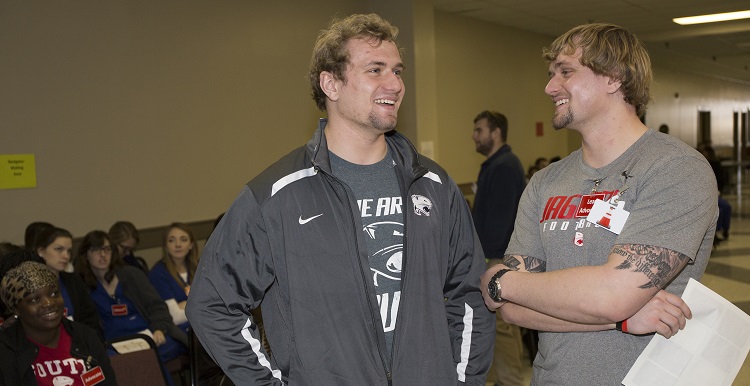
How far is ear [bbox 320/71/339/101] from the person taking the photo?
196 cm

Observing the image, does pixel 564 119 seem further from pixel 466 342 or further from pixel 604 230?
pixel 466 342

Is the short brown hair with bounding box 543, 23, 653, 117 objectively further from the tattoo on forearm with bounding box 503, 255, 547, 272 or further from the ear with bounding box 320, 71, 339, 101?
the ear with bounding box 320, 71, 339, 101

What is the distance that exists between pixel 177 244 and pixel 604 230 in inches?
146

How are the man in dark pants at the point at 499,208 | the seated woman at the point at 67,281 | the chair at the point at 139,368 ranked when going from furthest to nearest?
the man in dark pants at the point at 499,208, the seated woman at the point at 67,281, the chair at the point at 139,368

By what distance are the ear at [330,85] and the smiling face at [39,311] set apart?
187cm

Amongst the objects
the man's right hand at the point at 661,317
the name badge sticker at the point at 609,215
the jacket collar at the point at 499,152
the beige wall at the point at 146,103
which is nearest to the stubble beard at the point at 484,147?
the jacket collar at the point at 499,152

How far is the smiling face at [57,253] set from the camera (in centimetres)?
445

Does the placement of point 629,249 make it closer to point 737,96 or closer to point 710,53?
point 710,53

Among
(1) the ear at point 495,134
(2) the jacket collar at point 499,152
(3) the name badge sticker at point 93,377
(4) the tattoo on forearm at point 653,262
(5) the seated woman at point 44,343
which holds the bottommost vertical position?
(3) the name badge sticker at point 93,377

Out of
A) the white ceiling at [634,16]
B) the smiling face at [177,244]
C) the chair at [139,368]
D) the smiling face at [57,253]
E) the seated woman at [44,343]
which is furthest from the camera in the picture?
the white ceiling at [634,16]

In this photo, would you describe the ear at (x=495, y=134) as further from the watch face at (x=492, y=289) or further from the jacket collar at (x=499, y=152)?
the watch face at (x=492, y=289)

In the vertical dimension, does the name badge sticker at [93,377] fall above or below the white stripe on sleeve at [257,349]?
below

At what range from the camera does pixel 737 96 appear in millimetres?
26438

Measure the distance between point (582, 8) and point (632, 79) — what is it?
842cm
